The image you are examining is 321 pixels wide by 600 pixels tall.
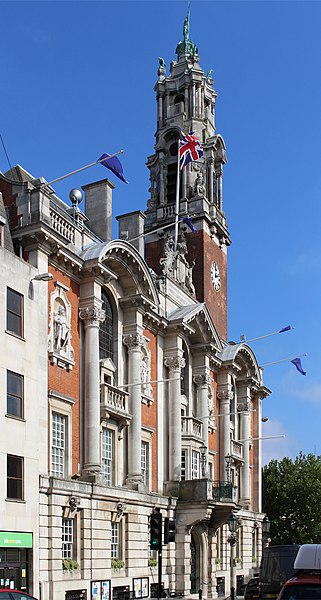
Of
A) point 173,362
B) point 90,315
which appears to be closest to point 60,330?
point 90,315

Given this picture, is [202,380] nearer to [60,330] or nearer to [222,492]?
[222,492]

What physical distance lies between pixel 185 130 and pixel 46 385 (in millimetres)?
35034

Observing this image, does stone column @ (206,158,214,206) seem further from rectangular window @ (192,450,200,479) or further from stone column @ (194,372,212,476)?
rectangular window @ (192,450,200,479)

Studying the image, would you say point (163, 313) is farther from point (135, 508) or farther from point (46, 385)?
point (46, 385)

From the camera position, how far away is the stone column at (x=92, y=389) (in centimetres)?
3506

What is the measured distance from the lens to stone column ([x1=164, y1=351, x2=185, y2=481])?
44125 mm

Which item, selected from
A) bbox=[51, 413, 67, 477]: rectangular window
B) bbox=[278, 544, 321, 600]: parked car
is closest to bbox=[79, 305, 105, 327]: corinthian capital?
bbox=[51, 413, 67, 477]: rectangular window

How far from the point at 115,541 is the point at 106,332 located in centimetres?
883

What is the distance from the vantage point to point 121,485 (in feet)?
127

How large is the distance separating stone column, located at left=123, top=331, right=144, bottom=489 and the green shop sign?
9.57 metres

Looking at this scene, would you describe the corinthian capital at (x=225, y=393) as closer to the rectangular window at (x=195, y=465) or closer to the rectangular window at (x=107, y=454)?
the rectangular window at (x=195, y=465)

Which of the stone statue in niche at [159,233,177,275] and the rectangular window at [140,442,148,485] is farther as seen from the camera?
the stone statue in niche at [159,233,177,275]

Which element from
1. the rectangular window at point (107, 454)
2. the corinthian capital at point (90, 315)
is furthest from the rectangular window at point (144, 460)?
the corinthian capital at point (90, 315)

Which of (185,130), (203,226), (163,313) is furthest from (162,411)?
(185,130)
